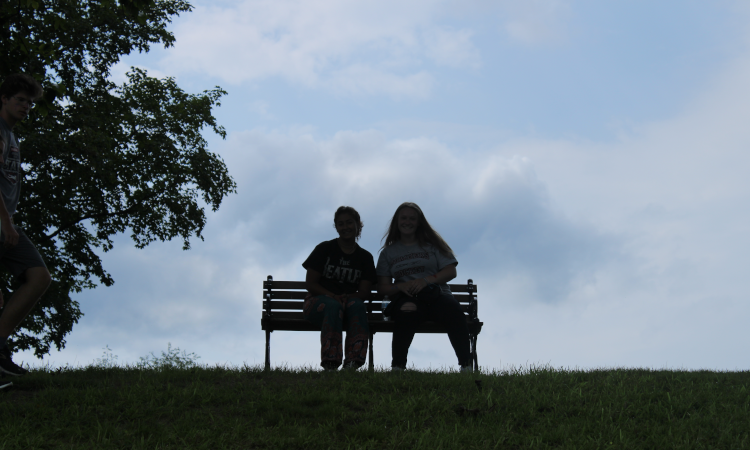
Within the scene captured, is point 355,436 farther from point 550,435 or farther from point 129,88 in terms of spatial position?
point 129,88

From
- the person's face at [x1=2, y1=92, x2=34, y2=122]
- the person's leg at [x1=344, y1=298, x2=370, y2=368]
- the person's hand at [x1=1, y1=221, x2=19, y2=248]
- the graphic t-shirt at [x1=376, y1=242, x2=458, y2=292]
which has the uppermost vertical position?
the person's face at [x1=2, y1=92, x2=34, y2=122]

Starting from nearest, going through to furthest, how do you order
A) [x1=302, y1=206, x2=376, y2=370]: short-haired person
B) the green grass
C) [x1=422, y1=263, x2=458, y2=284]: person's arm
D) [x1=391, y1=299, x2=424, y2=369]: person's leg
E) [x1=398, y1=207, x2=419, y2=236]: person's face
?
the green grass → [x1=302, y1=206, x2=376, y2=370]: short-haired person → [x1=391, y1=299, x2=424, y2=369]: person's leg → [x1=422, y1=263, x2=458, y2=284]: person's arm → [x1=398, y1=207, x2=419, y2=236]: person's face

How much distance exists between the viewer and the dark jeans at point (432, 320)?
7.13 metres

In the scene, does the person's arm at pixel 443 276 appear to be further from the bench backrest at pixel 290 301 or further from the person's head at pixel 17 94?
the person's head at pixel 17 94

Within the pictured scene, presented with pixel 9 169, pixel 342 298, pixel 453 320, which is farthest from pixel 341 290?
pixel 9 169

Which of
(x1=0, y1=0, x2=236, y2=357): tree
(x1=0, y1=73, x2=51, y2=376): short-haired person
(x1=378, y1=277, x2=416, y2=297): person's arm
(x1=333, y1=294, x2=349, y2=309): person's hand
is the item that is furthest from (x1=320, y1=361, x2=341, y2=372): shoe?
(x1=0, y1=0, x2=236, y2=357): tree

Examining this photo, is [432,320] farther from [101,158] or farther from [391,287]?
[101,158]

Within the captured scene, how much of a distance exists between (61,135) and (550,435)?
1240 centimetres

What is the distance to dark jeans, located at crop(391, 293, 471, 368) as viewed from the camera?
7133 mm

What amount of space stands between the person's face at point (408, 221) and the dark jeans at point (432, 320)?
85 cm

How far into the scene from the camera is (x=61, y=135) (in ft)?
43.8

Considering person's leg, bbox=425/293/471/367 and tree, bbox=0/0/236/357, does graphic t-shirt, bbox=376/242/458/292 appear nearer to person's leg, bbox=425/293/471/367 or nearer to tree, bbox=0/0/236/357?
person's leg, bbox=425/293/471/367

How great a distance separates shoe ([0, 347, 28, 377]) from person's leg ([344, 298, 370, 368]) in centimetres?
327

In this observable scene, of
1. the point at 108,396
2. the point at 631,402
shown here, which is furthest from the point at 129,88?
the point at 631,402
